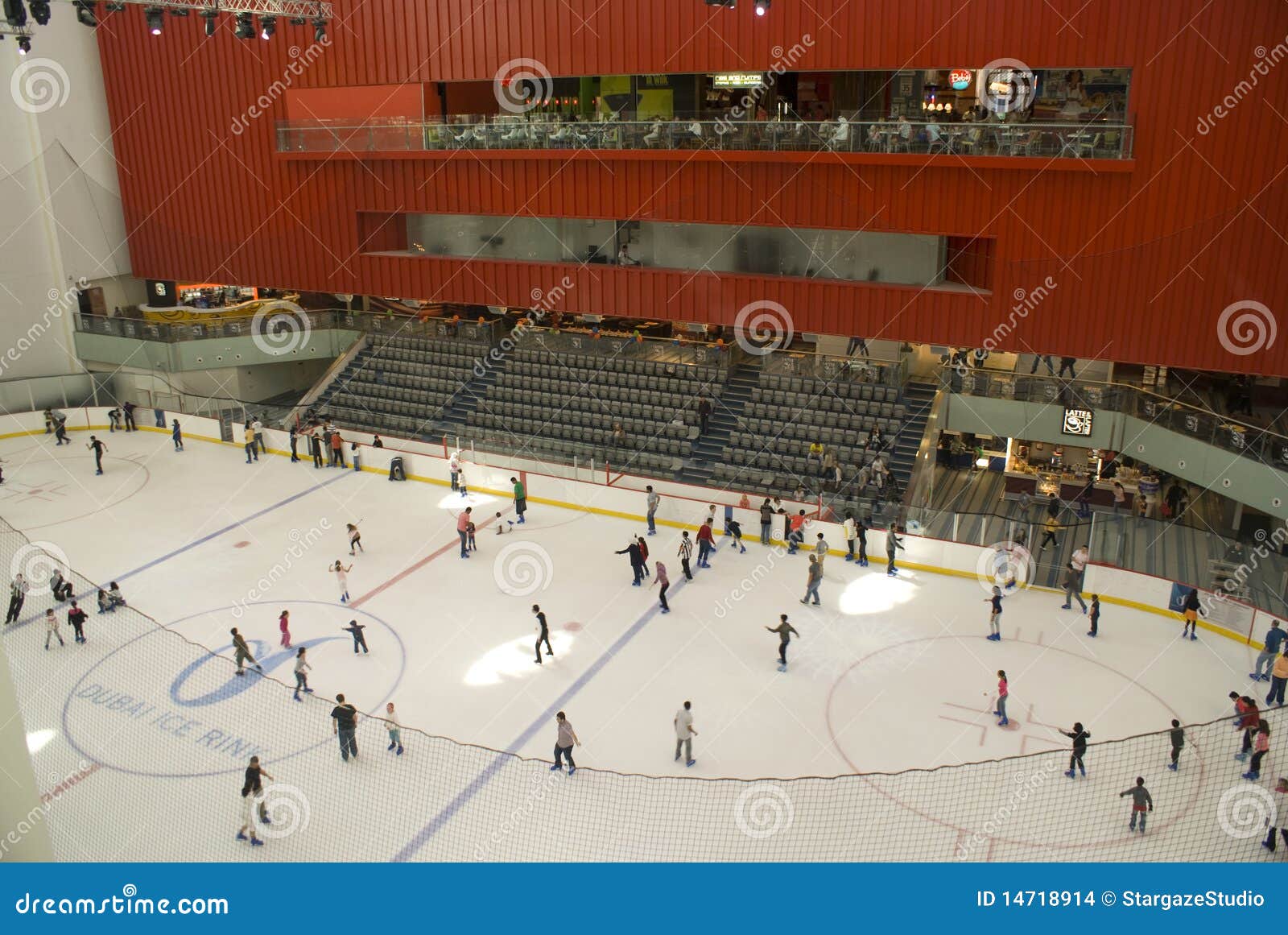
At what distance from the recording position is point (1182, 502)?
81.5 feet

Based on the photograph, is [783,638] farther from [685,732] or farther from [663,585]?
[685,732]

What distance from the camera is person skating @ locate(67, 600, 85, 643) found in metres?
17.6

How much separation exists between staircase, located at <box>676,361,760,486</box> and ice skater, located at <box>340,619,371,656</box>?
1009cm

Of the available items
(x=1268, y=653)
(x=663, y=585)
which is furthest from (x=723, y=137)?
(x=1268, y=653)

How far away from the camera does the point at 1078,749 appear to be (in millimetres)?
13742

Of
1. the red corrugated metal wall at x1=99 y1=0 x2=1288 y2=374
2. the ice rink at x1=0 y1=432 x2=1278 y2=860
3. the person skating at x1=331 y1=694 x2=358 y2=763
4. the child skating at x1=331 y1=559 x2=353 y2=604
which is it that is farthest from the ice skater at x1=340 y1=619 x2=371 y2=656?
the red corrugated metal wall at x1=99 y1=0 x2=1288 y2=374

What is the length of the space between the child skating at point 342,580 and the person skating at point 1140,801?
13.6 metres

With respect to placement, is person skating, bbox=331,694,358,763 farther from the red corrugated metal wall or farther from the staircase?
the red corrugated metal wall

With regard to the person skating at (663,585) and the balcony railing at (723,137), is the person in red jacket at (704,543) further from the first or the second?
the balcony railing at (723,137)

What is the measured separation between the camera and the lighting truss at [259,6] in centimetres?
2338

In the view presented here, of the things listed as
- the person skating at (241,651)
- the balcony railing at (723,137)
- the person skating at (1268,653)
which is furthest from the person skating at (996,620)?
the person skating at (241,651)

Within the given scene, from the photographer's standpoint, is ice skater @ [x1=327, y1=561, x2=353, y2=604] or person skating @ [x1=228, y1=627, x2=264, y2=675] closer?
person skating @ [x1=228, y1=627, x2=264, y2=675]

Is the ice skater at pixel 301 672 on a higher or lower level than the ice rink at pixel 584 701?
higher

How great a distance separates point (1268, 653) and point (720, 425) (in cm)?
1460
